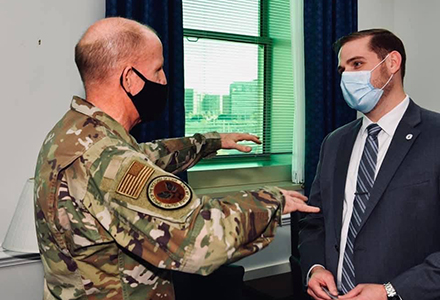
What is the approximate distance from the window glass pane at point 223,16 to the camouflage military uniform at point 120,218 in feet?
5.33

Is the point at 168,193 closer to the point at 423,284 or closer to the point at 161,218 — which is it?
the point at 161,218

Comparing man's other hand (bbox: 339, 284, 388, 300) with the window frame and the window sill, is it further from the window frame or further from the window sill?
the window frame

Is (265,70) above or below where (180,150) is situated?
above

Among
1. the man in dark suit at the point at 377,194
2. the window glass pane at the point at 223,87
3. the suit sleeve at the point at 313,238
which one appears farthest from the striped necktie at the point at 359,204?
the window glass pane at the point at 223,87

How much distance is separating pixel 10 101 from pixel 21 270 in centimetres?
78

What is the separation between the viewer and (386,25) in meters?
3.20

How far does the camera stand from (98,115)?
3.76 feet

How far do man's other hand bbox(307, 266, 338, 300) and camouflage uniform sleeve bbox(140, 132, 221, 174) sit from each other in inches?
25.1

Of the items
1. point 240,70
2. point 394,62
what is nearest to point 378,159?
point 394,62

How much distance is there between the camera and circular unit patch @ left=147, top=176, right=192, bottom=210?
95 cm

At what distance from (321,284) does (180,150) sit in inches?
28.5

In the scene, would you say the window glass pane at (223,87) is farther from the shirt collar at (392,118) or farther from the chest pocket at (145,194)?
the chest pocket at (145,194)

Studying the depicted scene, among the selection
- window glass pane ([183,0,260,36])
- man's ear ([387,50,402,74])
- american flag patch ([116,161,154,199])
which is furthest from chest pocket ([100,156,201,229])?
window glass pane ([183,0,260,36])

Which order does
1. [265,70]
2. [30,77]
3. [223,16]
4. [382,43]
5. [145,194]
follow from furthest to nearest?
[265,70] < [223,16] < [30,77] < [382,43] < [145,194]
